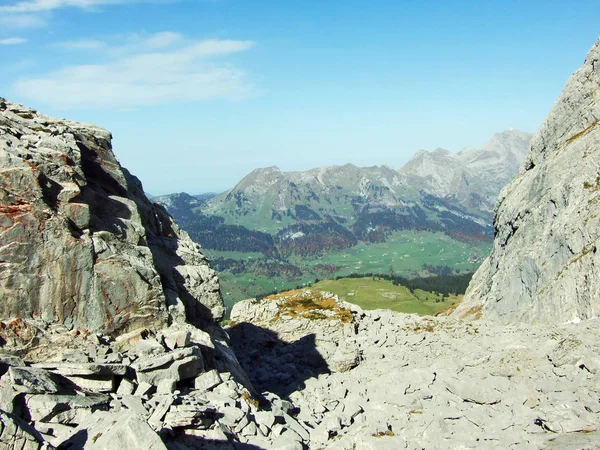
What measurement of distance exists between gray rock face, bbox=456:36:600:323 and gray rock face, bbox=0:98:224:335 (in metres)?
42.6

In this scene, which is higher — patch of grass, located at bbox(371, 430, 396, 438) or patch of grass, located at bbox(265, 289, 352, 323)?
patch of grass, located at bbox(371, 430, 396, 438)

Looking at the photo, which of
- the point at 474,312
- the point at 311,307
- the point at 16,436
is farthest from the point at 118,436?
→ the point at 474,312

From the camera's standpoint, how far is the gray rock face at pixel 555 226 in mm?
49281

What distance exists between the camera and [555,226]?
58.4 metres

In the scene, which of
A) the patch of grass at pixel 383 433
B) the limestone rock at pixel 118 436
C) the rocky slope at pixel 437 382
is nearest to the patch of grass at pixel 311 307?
the rocky slope at pixel 437 382

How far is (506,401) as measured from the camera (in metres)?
37.2

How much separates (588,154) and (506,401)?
3953cm

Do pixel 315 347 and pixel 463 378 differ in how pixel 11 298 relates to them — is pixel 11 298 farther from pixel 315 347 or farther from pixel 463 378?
pixel 315 347

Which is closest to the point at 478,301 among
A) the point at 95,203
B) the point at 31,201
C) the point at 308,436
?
the point at 308,436

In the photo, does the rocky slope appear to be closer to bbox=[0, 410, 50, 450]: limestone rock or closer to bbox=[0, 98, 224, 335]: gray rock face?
bbox=[0, 98, 224, 335]: gray rock face

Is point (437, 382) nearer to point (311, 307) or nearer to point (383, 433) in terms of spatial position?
point (383, 433)

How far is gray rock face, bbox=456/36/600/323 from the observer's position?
1940 inches

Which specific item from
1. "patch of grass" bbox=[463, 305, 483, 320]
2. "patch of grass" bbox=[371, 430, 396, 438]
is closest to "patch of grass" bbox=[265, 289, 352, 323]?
"patch of grass" bbox=[463, 305, 483, 320]

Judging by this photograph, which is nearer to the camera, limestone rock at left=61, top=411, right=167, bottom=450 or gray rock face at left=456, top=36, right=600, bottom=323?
limestone rock at left=61, top=411, right=167, bottom=450
